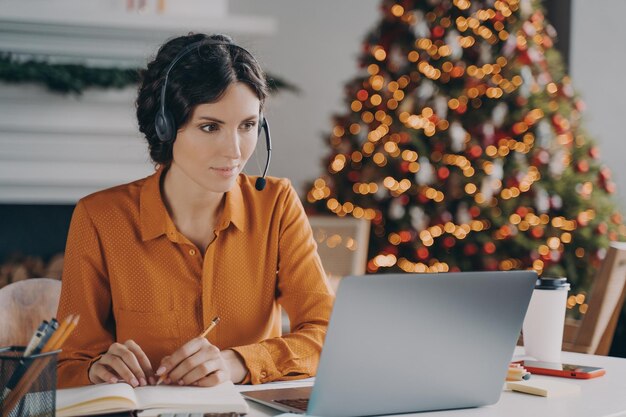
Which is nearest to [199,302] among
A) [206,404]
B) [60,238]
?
[206,404]

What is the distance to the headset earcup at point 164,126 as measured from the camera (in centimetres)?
147

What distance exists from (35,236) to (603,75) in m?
2.50

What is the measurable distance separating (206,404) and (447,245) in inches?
93.3

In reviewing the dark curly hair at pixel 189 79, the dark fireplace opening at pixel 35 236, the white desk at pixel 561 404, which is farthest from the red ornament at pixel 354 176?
the white desk at pixel 561 404

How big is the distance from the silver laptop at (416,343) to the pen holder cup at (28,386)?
0.30 meters

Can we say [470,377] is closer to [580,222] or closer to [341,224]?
[341,224]

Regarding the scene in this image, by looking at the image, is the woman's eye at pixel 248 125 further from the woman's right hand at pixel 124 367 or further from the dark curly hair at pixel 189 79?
the woman's right hand at pixel 124 367

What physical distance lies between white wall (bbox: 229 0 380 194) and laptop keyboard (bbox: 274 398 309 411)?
2.84m

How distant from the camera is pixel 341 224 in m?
3.29

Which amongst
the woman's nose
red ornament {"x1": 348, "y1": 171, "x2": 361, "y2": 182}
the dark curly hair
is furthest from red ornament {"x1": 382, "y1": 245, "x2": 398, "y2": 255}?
the woman's nose

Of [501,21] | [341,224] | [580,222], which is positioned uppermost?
[501,21]

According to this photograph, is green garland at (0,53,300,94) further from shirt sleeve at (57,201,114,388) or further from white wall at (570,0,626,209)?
white wall at (570,0,626,209)

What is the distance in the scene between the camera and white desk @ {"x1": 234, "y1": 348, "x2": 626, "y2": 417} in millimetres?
1126

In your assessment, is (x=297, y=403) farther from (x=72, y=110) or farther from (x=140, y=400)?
(x=72, y=110)
